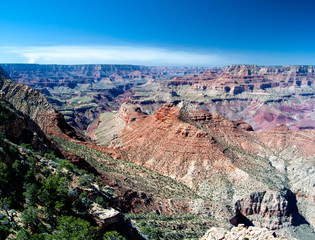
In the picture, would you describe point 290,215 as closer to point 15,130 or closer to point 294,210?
point 294,210

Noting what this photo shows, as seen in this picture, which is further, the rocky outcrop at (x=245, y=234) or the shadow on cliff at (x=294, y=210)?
the shadow on cliff at (x=294, y=210)

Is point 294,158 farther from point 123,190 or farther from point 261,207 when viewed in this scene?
point 123,190

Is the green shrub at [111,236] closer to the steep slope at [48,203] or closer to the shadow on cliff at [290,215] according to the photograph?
the steep slope at [48,203]

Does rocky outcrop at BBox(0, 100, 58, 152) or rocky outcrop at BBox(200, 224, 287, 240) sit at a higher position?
rocky outcrop at BBox(0, 100, 58, 152)

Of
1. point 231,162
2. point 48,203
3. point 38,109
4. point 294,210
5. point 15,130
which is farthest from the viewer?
point 38,109

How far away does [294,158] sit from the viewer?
88.2m

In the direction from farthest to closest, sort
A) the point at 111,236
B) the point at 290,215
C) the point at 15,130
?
the point at 290,215 < the point at 15,130 < the point at 111,236

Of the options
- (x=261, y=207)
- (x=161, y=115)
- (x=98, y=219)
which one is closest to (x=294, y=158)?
(x=261, y=207)

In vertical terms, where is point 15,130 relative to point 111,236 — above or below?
above

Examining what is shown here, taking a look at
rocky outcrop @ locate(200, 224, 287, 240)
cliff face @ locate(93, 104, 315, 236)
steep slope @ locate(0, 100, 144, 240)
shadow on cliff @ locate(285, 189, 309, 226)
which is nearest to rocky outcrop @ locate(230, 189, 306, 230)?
cliff face @ locate(93, 104, 315, 236)

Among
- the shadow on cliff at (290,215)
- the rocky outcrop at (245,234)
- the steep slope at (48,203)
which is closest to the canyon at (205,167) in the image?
the shadow on cliff at (290,215)

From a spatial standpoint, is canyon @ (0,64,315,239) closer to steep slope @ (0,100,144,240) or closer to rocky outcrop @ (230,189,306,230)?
rocky outcrop @ (230,189,306,230)

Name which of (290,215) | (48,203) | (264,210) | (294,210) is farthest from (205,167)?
(48,203)

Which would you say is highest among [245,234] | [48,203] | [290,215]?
[48,203]
